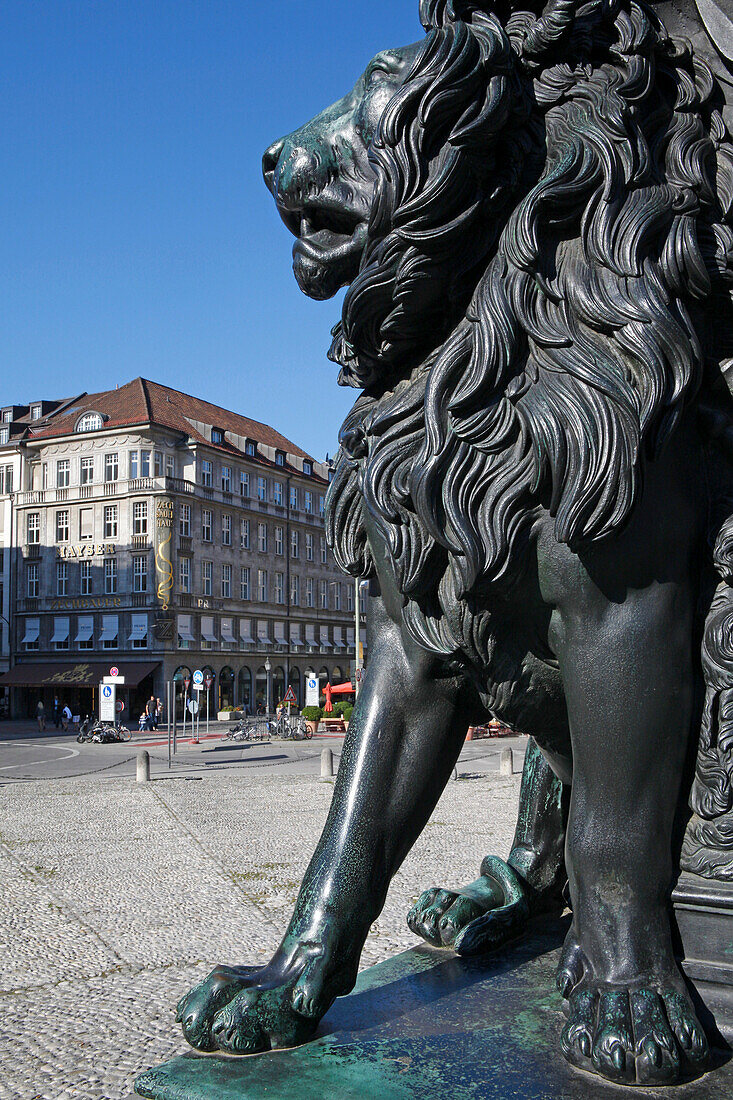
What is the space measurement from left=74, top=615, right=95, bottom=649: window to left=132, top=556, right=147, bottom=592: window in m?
2.83

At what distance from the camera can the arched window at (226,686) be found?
4691cm

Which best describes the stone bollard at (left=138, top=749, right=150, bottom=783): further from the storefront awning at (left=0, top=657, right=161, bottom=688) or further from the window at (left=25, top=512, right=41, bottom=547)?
the window at (left=25, top=512, right=41, bottom=547)

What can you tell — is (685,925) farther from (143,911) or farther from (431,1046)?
(143,911)

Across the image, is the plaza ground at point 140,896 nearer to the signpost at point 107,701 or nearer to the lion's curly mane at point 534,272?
the lion's curly mane at point 534,272

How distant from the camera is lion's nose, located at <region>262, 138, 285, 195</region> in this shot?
1611 mm

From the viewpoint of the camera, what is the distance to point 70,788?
15.0m

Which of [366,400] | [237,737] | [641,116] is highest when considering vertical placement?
[641,116]

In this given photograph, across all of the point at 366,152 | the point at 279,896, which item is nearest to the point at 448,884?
the point at 279,896

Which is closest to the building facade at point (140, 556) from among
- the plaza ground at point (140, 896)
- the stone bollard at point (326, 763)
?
the stone bollard at point (326, 763)

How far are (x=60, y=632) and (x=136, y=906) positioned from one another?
4108 centimetres

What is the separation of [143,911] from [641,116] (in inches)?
250

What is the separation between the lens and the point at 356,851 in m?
1.53

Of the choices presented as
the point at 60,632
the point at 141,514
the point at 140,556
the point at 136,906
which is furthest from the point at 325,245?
the point at 60,632

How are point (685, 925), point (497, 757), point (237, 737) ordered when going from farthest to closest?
point (237, 737)
point (497, 757)
point (685, 925)
